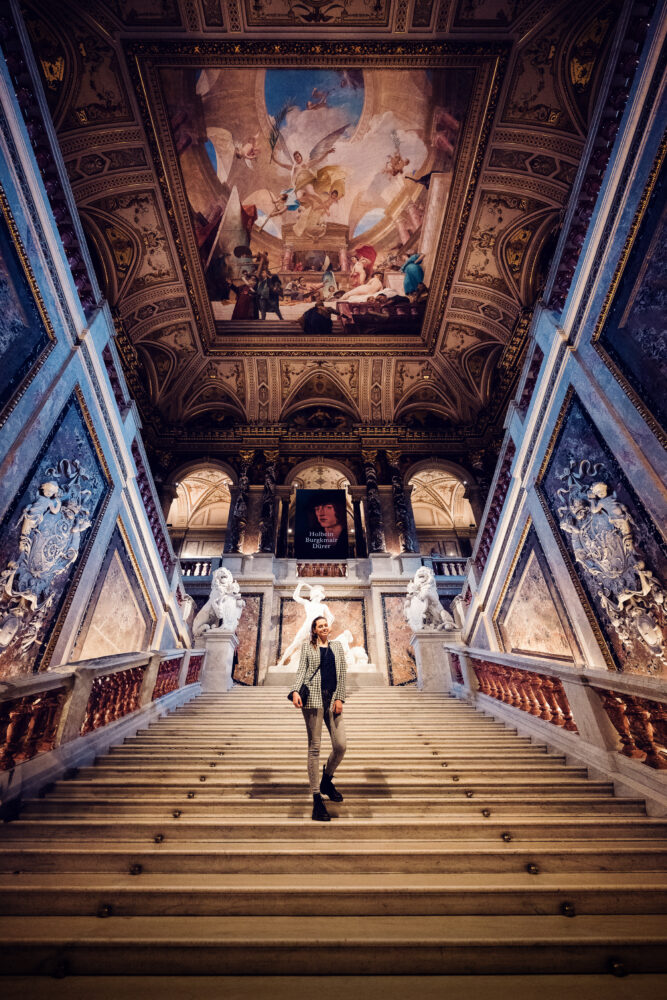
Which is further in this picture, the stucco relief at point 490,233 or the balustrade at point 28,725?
the stucco relief at point 490,233

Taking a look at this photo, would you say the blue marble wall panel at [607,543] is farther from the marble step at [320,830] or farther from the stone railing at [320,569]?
the stone railing at [320,569]

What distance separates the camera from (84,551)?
450 centimetres

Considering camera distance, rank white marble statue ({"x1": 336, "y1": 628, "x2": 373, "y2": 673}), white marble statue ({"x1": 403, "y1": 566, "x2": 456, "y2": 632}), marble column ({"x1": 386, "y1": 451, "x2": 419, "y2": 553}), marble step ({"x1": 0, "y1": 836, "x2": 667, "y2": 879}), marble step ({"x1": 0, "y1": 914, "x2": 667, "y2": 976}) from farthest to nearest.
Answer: marble column ({"x1": 386, "y1": 451, "x2": 419, "y2": 553}) → white marble statue ({"x1": 336, "y1": 628, "x2": 373, "y2": 673}) → white marble statue ({"x1": 403, "y1": 566, "x2": 456, "y2": 632}) → marble step ({"x1": 0, "y1": 836, "x2": 667, "y2": 879}) → marble step ({"x1": 0, "y1": 914, "x2": 667, "y2": 976})

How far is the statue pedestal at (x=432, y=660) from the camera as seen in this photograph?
6.72 m

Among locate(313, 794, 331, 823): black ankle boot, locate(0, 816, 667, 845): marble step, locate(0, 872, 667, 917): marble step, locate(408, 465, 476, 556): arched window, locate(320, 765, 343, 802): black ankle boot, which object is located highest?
locate(408, 465, 476, 556): arched window

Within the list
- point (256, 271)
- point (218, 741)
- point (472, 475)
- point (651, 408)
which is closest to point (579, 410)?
point (651, 408)

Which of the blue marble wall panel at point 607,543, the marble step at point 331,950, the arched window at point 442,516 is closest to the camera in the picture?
the marble step at point 331,950

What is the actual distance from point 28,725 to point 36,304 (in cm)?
359

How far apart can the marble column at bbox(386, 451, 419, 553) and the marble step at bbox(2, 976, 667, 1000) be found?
33.3ft

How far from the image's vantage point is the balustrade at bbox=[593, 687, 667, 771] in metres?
2.60

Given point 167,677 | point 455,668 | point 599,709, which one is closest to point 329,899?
Result: point 599,709

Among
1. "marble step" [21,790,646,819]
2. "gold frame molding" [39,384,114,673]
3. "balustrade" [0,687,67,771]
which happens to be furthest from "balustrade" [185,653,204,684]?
"marble step" [21,790,646,819]

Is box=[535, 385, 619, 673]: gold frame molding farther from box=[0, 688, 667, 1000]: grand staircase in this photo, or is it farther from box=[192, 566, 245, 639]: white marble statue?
box=[192, 566, 245, 639]: white marble statue

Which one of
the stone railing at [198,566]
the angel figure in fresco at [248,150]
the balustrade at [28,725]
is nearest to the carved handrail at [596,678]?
the balustrade at [28,725]
